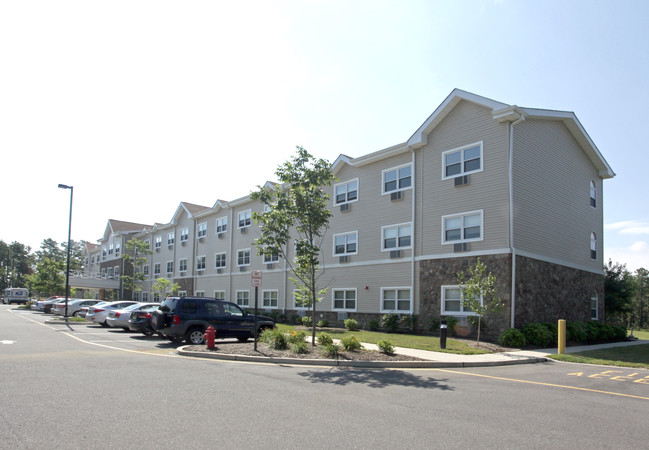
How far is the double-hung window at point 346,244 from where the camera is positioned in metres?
26.2

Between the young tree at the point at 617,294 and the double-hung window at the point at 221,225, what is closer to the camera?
the young tree at the point at 617,294

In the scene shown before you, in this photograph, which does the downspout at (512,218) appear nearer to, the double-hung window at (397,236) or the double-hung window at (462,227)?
the double-hung window at (462,227)

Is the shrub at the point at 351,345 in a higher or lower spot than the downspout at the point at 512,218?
lower

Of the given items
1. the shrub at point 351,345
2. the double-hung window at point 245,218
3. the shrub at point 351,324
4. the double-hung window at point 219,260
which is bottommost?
→ the shrub at point 351,324

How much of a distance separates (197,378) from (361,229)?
17.2 metres

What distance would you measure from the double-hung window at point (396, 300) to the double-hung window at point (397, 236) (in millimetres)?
2149

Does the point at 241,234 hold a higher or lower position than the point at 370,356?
higher

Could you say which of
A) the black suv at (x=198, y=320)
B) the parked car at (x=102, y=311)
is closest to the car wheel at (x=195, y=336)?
the black suv at (x=198, y=320)

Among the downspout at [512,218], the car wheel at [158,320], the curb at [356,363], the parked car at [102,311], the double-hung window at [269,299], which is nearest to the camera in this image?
the curb at [356,363]

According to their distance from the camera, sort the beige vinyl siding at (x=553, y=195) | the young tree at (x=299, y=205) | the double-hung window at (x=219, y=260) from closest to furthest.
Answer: the young tree at (x=299, y=205), the beige vinyl siding at (x=553, y=195), the double-hung window at (x=219, y=260)

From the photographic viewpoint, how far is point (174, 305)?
53.5 feet

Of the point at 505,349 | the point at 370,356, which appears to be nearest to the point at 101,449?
the point at 370,356

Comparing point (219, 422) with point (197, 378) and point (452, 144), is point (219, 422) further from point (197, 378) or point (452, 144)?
point (452, 144)

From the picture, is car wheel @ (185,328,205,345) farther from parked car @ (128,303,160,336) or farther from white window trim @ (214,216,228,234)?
white window trim @ (214,216,228,234)
